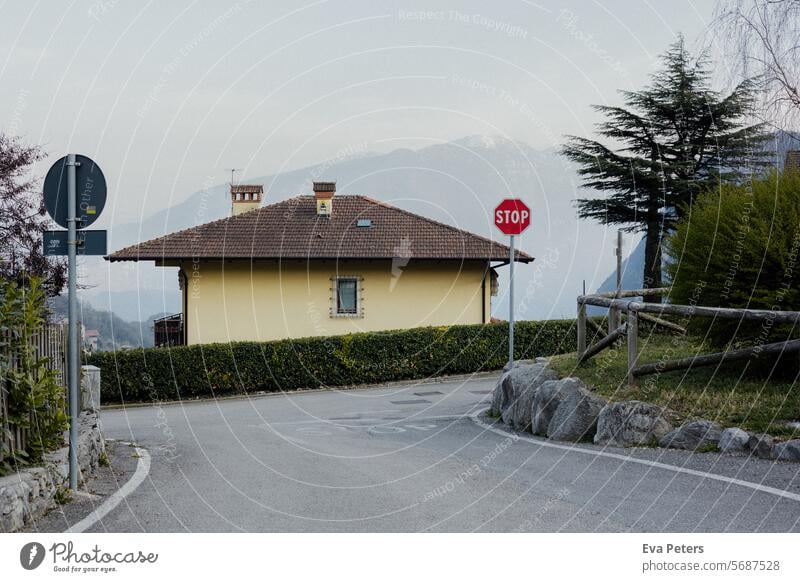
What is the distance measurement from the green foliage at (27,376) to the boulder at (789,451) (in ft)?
24.8

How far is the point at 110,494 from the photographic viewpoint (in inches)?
343

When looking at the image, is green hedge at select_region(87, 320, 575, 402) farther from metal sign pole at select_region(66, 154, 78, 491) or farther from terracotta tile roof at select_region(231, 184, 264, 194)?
metal sign pole at select_region(66, 154, 78, 491)

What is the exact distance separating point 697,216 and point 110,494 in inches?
340

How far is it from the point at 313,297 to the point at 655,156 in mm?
12640

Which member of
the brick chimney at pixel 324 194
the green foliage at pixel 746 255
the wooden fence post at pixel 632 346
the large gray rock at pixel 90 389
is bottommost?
the large gray rock at pixel 90 389

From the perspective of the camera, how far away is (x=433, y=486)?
8617 mm

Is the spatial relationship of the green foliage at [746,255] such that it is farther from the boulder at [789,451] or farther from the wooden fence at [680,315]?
the boulder at [789,451]

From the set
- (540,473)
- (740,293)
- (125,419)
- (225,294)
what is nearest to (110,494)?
(540,473)

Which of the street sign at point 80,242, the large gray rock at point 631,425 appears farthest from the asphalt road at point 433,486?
the street sign at point 80,242

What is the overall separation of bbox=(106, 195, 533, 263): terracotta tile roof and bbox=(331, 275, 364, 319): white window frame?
1122 mm

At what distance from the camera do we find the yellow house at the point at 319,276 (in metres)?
30.0
